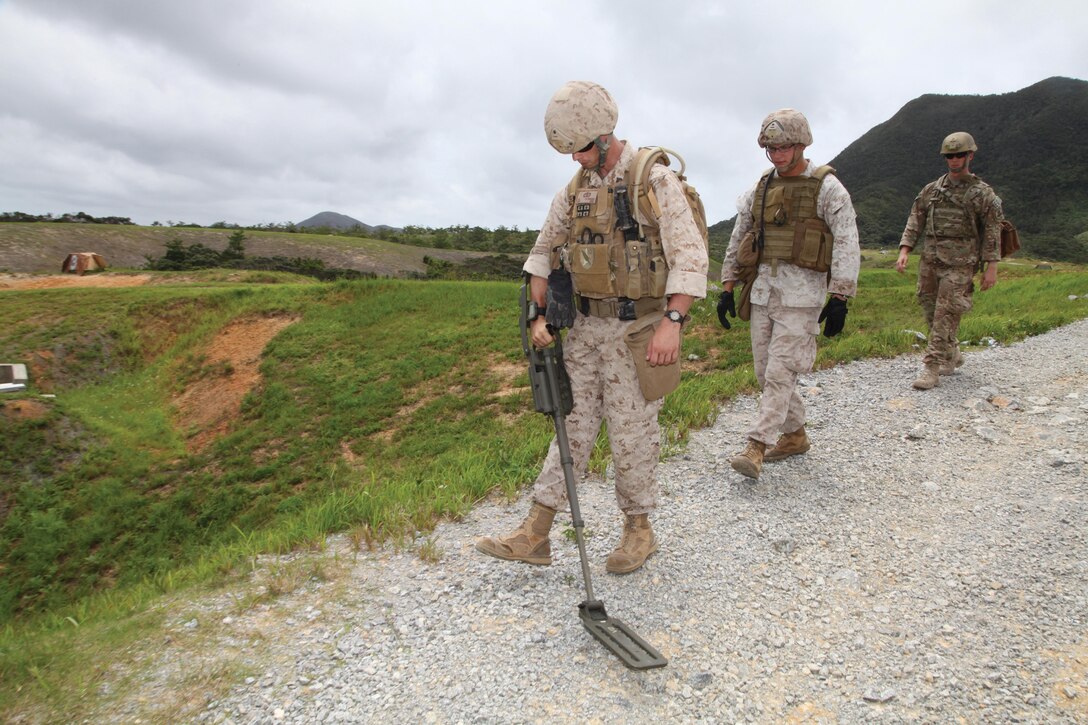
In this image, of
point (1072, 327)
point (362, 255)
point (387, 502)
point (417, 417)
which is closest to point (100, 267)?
point (362, 255)

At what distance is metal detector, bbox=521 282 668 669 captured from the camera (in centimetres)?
271

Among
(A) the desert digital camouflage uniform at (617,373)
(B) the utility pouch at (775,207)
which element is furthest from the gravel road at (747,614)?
(B) the utility pouch at (775,207)

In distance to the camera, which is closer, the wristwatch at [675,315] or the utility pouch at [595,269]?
the wristwatch at [675,315]

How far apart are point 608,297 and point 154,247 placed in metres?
31.2

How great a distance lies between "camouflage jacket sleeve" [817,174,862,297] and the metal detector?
2166 mm

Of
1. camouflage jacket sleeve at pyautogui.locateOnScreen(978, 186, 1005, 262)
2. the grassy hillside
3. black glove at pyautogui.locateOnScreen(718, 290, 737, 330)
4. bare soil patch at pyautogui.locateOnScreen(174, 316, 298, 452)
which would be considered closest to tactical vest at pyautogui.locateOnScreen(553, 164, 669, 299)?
black glove at pyautogui.locateOnScreen(718, 290, 737, 330)

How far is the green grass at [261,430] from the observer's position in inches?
166

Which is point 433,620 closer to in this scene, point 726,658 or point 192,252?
point 726,658

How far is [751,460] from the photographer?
14.9 ft

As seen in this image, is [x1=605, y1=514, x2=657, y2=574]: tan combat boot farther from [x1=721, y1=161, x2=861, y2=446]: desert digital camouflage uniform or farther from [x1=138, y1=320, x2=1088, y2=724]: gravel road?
[x1=721, y1=161, x2=861, y2=446]: desert digital camouflage uniform

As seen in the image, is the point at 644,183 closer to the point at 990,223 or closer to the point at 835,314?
the point at 835,314

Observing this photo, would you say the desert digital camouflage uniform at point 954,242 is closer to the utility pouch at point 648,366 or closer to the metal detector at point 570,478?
the utility pouch at point 648,366

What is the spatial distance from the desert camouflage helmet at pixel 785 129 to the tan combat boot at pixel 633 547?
8.94 ft

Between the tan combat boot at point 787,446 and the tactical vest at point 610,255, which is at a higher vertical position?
the tactical vest at point 610,255
